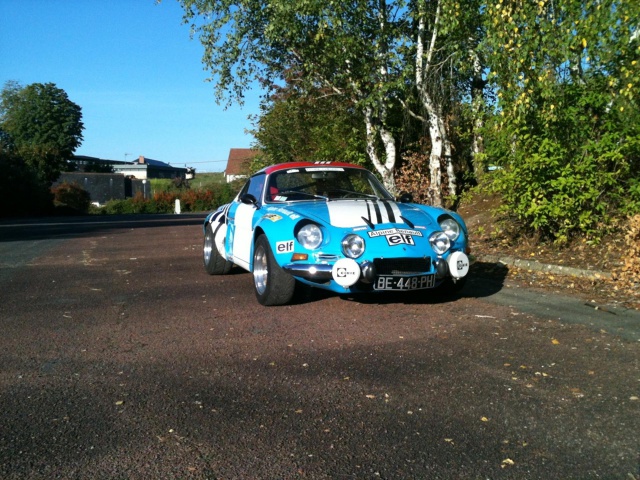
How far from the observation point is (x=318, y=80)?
17672 millimetres

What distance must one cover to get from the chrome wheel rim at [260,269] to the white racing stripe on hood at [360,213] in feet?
2.82

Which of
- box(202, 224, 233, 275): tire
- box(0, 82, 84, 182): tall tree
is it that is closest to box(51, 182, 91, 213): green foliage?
box(0, 82, 84, 182): tall tree

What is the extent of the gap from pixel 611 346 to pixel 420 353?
5.01 feet

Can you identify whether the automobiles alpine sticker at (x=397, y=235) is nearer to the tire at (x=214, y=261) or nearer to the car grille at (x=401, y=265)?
the car grille at (x=401, y=265)

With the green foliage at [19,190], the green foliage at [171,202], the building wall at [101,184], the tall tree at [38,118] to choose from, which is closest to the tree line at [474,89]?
the green foliage at [19,190]

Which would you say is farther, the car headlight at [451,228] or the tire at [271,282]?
the car headlight at [451,228]

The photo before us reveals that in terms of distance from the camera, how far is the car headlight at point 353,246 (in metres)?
6.62

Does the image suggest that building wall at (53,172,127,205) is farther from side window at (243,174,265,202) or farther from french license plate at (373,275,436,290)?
french license plate at (373,275,436,290)

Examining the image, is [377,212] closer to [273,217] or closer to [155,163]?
[273,217]

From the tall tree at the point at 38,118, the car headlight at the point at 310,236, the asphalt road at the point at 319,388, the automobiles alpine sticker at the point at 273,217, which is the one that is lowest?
the asphalt road at the point at 319,388

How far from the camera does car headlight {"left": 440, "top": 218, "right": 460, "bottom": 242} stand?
7203 millimetres

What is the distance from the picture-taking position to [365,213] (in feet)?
23.4

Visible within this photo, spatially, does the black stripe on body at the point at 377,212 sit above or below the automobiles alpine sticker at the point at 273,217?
above

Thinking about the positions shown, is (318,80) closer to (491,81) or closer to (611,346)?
(491,81)
